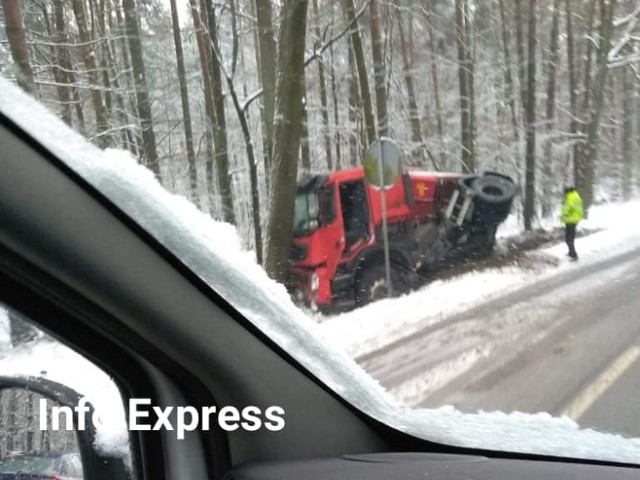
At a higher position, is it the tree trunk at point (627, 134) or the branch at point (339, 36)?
the branch at point (339, 36)

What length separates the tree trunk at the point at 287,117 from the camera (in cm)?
637

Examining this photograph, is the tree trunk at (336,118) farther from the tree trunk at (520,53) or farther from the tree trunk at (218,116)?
the tree trunk at (218,116)

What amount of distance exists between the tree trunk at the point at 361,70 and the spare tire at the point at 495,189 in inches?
77.5

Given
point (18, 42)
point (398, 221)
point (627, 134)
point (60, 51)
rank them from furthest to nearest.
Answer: point (398, 221), point (627, 134), point (60, 51), point (18, 42)

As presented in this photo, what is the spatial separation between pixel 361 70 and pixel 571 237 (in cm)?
599

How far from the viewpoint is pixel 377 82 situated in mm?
11625

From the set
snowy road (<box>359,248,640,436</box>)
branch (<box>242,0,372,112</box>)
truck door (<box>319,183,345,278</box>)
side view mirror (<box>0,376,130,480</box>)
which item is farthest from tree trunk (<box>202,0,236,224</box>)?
side view mirror (<box>0,376,130,480</box>)

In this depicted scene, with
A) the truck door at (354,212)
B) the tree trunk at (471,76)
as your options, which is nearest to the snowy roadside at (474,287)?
the truck door at (354,212)

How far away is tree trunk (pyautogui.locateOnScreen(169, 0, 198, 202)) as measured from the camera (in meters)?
3.32

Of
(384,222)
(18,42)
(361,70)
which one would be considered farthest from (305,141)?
(18,42)

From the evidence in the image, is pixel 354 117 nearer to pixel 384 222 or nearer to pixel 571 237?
pixel 384 222

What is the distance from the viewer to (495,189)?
10.8 meters

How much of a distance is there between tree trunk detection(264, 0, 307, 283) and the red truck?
1488mm

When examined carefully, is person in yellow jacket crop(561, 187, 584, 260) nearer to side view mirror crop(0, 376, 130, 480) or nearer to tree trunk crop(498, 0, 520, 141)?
tree trunk crop(498, 0, 520, 141)
